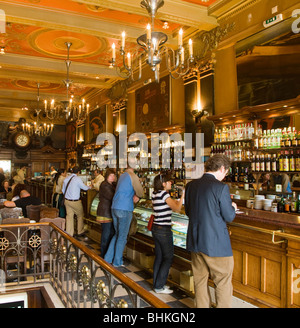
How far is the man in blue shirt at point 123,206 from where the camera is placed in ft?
16.2

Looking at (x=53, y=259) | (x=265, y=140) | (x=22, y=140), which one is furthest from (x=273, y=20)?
(x=22, y=140)

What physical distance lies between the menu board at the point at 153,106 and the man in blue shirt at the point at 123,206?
366 cm

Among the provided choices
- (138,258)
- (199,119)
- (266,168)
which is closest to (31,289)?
(138,258)

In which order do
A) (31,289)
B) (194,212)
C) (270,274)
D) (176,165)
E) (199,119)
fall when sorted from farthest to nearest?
1. (176,165)
2. (199,119)
3. (31,289)
4. (270,274)
5. (194,212)

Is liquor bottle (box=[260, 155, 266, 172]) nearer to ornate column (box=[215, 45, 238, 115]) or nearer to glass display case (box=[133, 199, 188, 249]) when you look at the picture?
ornate column (box=[215, 45, 238, 115])

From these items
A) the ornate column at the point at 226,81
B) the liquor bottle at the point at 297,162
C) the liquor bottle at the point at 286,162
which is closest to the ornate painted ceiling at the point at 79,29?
the ornate column at the point at 226,81

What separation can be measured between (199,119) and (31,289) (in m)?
Answer: 4.81

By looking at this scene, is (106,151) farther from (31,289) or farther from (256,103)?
(31,289)

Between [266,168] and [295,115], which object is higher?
[295,115]

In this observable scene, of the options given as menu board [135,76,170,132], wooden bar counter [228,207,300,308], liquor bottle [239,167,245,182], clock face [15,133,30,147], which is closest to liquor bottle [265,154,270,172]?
liquor bottle [239,167,245,182]

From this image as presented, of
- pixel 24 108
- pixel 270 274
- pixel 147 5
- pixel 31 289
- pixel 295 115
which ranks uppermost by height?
pixel 24 108

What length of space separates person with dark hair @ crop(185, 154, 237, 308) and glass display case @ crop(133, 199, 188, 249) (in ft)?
4.57

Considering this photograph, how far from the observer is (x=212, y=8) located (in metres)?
6.30

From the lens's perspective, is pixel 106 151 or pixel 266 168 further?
pixel 106 151
